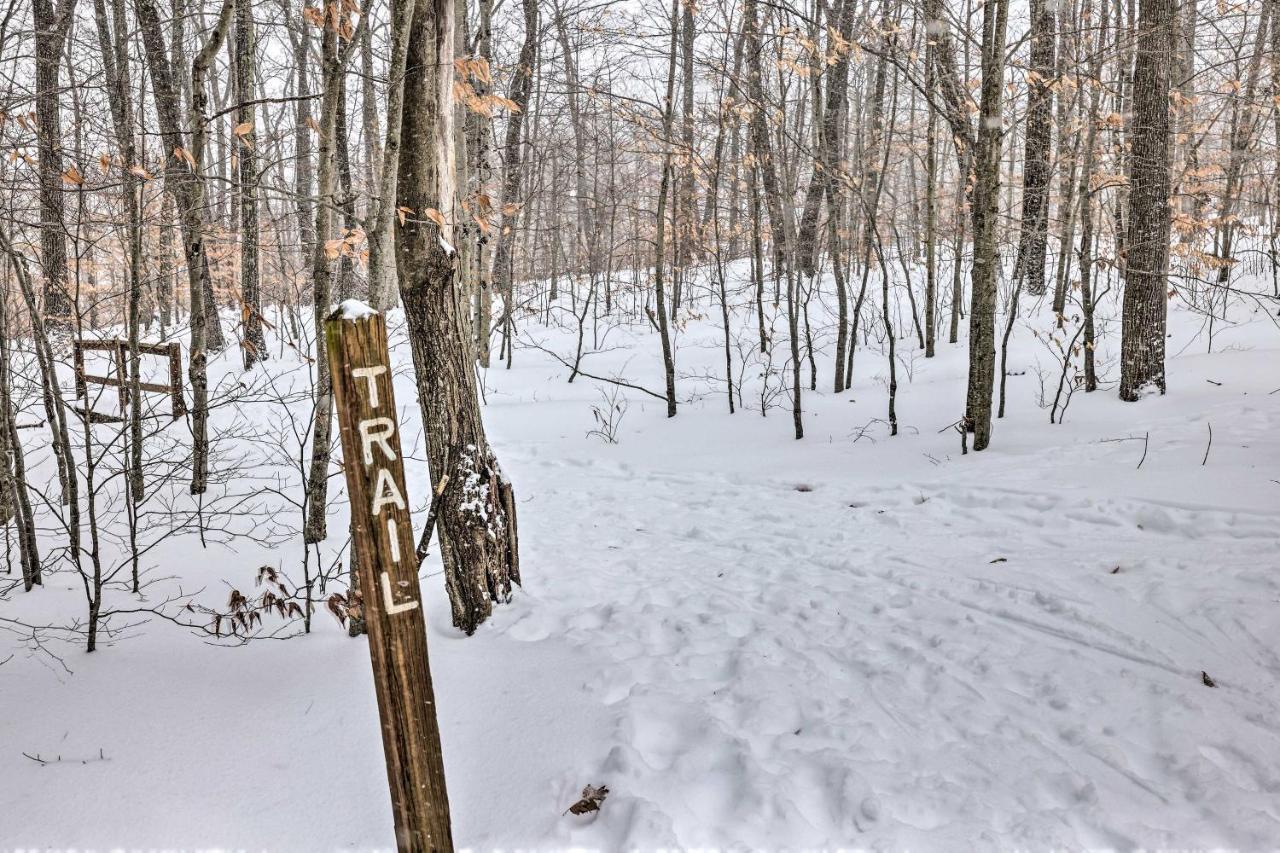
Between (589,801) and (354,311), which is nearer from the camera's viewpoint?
(354,311)

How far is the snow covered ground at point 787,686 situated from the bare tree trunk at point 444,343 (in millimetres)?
382

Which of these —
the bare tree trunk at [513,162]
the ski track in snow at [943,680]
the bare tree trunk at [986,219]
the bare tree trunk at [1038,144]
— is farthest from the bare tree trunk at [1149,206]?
the bare tree trunk at [513,162]

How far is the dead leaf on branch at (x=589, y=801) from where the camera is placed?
100 inches

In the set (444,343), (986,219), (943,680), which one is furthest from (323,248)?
(986,219)

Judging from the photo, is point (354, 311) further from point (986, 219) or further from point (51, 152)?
point (986, 219)

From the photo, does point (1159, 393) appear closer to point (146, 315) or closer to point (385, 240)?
point (385, 240)

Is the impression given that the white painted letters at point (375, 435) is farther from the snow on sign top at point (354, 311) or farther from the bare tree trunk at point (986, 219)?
the bare tree trunk at point (986, 219)

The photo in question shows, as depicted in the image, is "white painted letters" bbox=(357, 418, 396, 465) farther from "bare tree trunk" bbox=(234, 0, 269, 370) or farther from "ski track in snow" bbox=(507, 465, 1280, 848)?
"bare tree trunk" bbox=(234, 0, 269, 370)

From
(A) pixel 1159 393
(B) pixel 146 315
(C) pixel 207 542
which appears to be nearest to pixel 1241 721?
(A) pixel 1159 393

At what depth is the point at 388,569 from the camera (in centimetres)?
169

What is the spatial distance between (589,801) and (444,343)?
7.37ft

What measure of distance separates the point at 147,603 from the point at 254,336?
908 cm

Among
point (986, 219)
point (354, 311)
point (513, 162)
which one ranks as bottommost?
point (354, 311)

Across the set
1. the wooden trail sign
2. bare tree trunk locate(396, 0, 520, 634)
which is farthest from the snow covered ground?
the wooden trail sign
